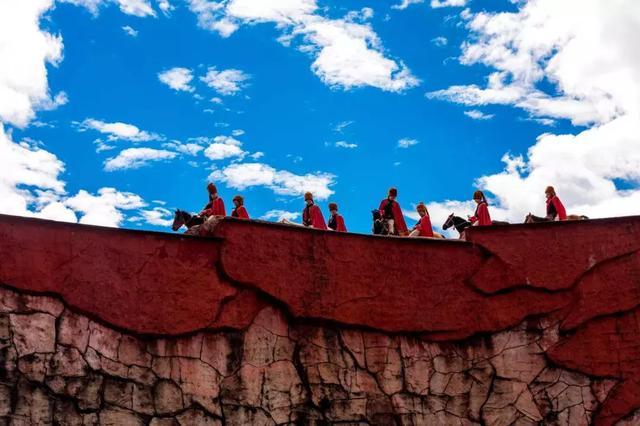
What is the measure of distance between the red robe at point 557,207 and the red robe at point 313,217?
99.8 inches

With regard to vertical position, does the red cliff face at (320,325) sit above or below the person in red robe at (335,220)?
below

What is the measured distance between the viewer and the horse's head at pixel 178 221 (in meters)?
8.77

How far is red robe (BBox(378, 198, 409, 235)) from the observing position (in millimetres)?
9609

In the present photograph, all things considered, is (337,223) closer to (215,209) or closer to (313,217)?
(313,217)

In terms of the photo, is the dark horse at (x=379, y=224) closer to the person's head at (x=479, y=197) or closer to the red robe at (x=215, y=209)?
the person's head at (x=479, y=197)

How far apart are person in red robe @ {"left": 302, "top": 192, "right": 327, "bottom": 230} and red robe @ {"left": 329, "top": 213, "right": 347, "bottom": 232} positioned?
24 cm

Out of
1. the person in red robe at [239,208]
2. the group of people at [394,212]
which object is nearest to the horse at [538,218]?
the group of people at [394,212]

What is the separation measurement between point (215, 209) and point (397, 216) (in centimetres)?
208

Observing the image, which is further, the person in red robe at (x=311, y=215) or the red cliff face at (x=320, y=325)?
the person in red robe at (x=311, y=215)

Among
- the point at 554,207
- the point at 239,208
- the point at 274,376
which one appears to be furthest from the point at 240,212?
the point at 554,207

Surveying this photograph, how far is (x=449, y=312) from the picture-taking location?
27.3ft

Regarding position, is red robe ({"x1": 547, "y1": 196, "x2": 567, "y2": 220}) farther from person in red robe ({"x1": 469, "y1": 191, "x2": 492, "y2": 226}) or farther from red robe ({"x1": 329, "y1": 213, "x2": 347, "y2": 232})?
red robe ({"x1": 329, "y1": 213, "x2": 347, "y2": 232})

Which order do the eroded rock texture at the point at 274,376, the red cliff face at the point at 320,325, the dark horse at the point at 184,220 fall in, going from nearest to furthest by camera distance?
the eroded rock texture at the point at 274,376
the red cliff face at the point at 320,325
the dark horse at the point at 184,220

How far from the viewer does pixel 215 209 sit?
30.9ft
